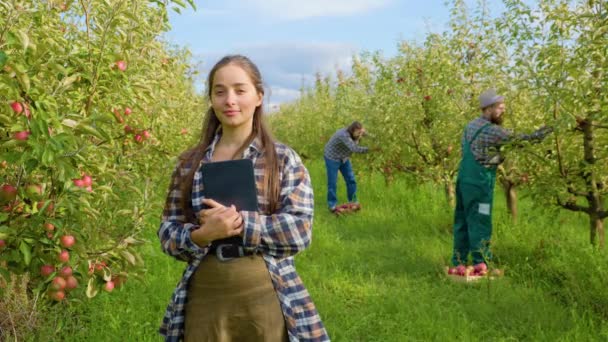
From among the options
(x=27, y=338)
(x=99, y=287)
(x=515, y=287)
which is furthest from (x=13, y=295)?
(x=515, y=287)

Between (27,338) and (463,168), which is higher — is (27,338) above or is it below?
below

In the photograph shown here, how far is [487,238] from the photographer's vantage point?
566 cm

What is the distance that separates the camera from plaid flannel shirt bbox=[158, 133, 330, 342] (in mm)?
1959

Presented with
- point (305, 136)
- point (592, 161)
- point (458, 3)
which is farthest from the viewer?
point (305, 136)

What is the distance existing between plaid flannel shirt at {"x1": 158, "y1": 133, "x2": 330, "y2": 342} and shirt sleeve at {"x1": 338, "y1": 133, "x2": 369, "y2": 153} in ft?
23.9

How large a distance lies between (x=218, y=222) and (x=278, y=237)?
0.72ft

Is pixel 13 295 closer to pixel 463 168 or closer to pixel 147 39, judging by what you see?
pixel 147 39

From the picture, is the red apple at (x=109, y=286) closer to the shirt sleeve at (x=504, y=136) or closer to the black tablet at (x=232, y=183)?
the black tablet at (x=232, y=183)

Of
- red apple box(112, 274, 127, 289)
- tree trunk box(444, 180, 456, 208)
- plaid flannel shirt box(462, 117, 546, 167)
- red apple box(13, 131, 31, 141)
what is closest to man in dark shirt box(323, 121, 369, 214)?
tree trunk box(444, 180, 456, 208)

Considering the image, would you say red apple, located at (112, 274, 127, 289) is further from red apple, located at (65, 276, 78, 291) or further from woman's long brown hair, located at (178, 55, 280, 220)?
woman's long brown hair, located at (178, 55, 280, 220)

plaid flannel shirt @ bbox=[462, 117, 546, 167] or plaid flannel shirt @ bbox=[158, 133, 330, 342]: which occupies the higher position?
plaid flannel shirt @ bbox=[462, 117, 546, 167]

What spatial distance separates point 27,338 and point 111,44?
80.4 inches

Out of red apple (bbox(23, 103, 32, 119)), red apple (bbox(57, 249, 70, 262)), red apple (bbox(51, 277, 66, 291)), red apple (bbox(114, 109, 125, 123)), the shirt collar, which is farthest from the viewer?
red apple (bbox(114, 109, 125, 123))

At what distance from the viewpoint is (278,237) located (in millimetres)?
1958
